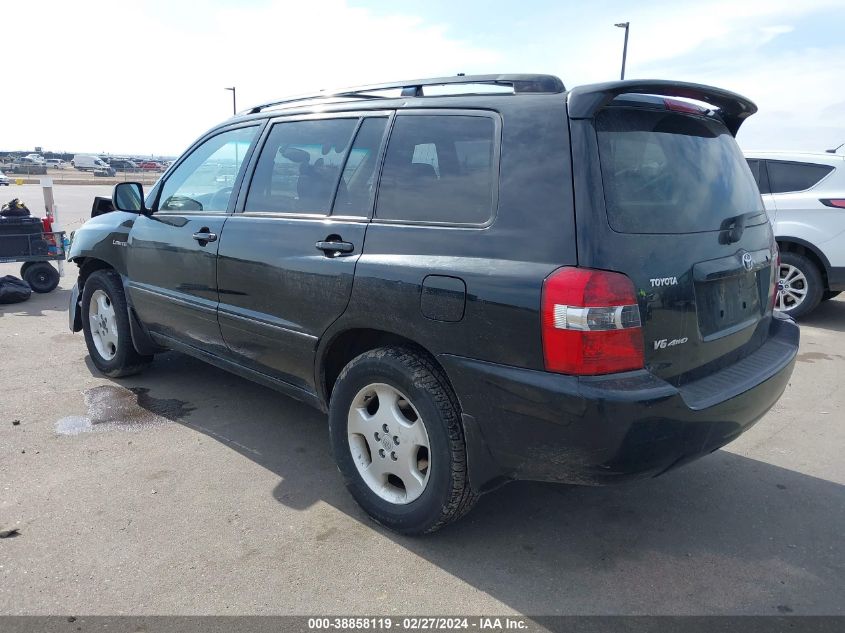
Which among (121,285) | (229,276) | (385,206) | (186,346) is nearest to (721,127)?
(385,206)

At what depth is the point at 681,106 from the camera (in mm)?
2924

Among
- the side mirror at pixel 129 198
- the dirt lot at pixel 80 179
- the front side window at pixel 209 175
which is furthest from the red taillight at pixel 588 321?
the dirt lot at pixel 80 179

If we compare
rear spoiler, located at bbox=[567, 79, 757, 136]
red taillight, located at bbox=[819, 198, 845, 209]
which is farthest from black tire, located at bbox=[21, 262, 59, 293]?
red taillight, located at bbox=[819, 198, 845, 209]

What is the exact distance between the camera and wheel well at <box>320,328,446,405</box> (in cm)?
308

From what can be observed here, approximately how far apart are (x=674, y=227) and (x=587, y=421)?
88 cm

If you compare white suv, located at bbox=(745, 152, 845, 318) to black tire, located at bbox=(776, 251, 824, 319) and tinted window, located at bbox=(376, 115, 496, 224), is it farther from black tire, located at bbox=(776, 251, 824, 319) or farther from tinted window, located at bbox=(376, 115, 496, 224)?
tinted window, located at bbox=(376, 115, 496, 224)

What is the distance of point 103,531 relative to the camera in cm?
309

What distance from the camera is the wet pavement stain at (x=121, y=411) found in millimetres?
4301

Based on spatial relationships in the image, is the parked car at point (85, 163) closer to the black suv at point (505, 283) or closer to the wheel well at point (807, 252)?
the wheel well at point (807, 252)

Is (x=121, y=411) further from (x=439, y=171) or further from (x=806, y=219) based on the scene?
(x=806, y=219)

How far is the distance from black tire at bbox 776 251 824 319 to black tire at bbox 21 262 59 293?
29.1 ft

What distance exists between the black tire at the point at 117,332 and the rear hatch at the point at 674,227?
3775 mm

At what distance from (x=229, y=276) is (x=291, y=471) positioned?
45.5 inches

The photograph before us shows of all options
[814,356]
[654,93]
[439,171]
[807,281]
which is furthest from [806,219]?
[439,171]
